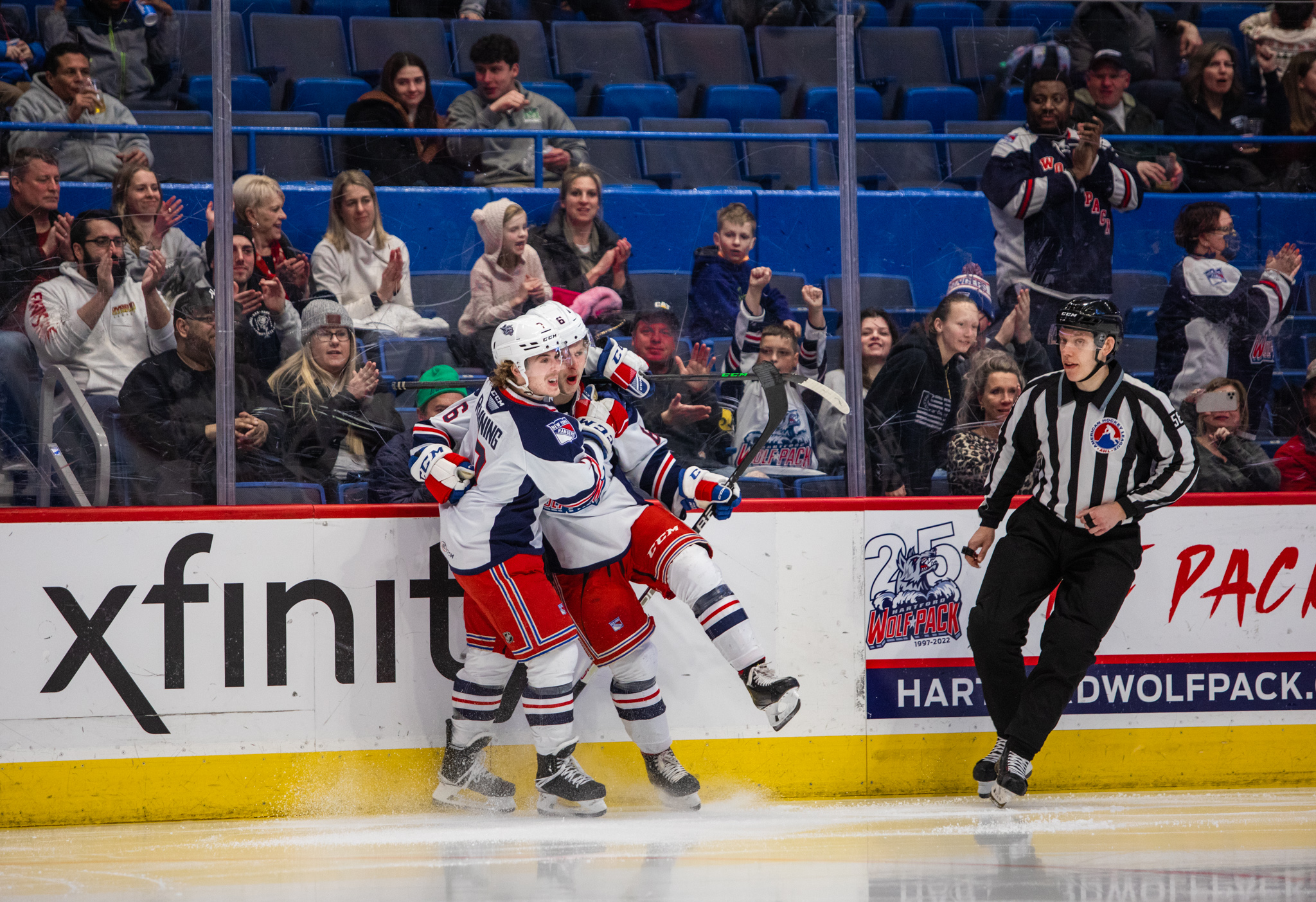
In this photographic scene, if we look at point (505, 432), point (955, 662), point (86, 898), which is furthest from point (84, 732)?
point (955, 662)

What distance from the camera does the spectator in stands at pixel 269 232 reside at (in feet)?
11.8

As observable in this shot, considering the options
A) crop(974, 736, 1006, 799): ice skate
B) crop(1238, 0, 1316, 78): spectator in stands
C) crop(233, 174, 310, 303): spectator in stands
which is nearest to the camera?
crop(974, 736, 1006, 799): ice skate

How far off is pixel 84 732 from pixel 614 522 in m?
1.52

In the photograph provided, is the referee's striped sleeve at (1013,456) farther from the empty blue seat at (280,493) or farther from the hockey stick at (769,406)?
the empty blue seat at (280,493)

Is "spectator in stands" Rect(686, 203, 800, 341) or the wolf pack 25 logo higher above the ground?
"spectator in stands" Rect(686, 203, 800, 341)

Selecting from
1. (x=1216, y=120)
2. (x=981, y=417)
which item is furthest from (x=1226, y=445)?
(x=1216, y=120)

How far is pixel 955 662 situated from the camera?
3727mm

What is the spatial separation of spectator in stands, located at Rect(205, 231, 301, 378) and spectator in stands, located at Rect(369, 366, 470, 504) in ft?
1.25

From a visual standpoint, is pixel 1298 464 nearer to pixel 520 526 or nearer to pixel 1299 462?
pixel 1299 462

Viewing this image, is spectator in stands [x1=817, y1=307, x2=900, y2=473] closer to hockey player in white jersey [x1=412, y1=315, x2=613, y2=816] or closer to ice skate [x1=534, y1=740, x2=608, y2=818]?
hockey player in white jersey [x1=412, y1=315, x2=613, y2=816]

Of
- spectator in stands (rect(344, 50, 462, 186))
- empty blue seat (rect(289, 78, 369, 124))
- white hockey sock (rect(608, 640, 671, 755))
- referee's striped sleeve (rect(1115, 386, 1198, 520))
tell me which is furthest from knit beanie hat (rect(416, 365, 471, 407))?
referee's striped sleeve (rect(1115, 386, 1198, 520))

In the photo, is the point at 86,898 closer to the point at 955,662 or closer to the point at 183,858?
the point at 183,858

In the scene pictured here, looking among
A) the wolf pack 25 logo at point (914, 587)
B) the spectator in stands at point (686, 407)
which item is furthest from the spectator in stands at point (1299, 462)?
the spectator in stands at point (686, 407)

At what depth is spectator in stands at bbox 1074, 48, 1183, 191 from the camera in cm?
400
